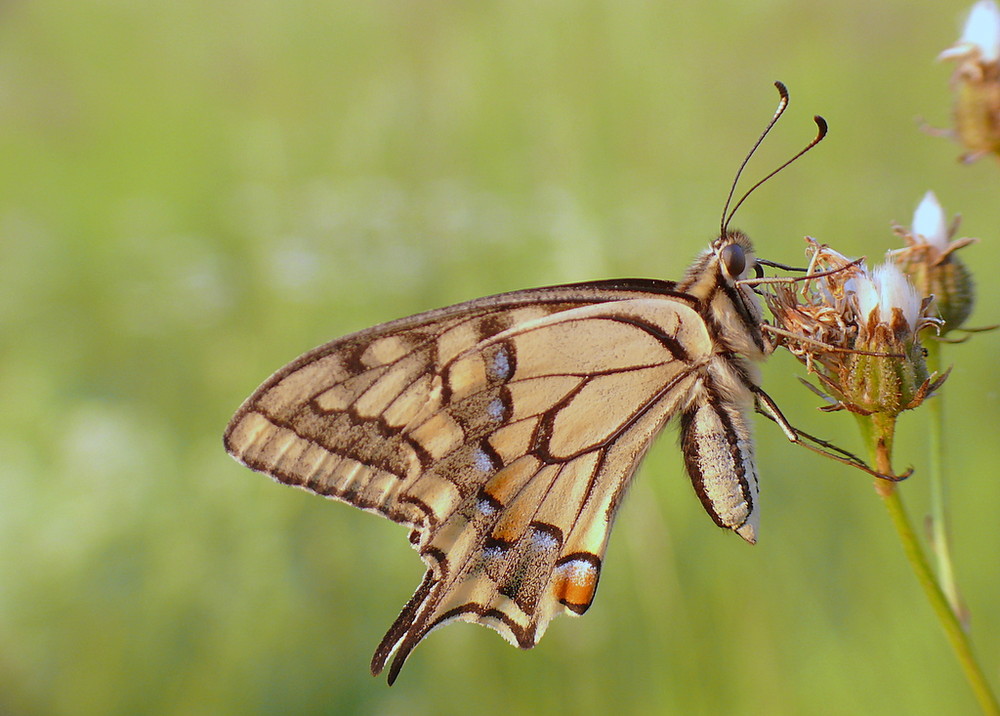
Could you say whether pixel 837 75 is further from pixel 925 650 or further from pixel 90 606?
pixel 90 606

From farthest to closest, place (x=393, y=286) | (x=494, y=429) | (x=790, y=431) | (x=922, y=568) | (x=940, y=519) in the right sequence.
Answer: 1. (x=393, y=286)
2. (x=494, y=429)
3. (x=790, y=431)
4. (x=940, y=519)
5. (x=922, y=568)

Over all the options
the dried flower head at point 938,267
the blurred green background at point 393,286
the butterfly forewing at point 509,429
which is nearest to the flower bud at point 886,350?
the dried flower head at point 938,267

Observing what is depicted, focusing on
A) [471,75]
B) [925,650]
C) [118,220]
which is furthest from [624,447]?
[118,220]

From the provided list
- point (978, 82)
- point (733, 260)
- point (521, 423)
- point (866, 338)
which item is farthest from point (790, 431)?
point (978, 82)

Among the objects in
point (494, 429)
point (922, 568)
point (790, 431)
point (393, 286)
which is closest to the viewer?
point (922, 568)

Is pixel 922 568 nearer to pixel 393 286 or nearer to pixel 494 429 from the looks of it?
pixel 494 429

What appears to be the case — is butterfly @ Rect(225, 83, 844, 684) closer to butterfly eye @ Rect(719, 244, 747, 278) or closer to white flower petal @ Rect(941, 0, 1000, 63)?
butterfly eye @ Rect(719, 244, 747, 278)

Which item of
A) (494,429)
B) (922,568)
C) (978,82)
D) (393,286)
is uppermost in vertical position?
(393,286)
